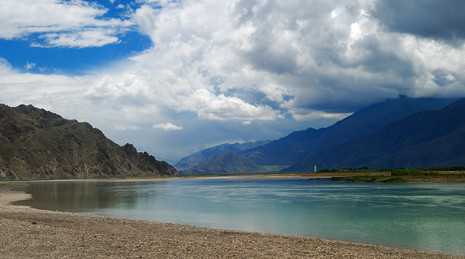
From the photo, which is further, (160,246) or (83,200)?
(83,200)

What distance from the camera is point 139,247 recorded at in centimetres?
2834

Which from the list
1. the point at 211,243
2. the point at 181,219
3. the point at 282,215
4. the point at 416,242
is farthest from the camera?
the point at 282,215

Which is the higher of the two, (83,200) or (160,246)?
(160,246)

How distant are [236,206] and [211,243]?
39988 mm

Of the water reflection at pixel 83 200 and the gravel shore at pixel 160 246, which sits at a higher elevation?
the gravel shore at pixel 160 246

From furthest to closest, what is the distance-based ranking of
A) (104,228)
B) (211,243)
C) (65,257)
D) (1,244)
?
(104,228)
(211,243)
(1,244)
(65,257)

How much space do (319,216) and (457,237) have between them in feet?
62.2

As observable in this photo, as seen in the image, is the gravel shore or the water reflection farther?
the water reflection

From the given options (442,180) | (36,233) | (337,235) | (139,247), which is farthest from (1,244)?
(442,180)

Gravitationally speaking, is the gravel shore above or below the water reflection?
above

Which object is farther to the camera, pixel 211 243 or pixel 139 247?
pixel 211 243

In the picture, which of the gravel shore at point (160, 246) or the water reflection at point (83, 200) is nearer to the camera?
the gravel shore at point (160, 246)

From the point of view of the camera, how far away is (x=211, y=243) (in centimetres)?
3116

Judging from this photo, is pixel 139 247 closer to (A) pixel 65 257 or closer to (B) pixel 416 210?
(A) pixel 65 257
